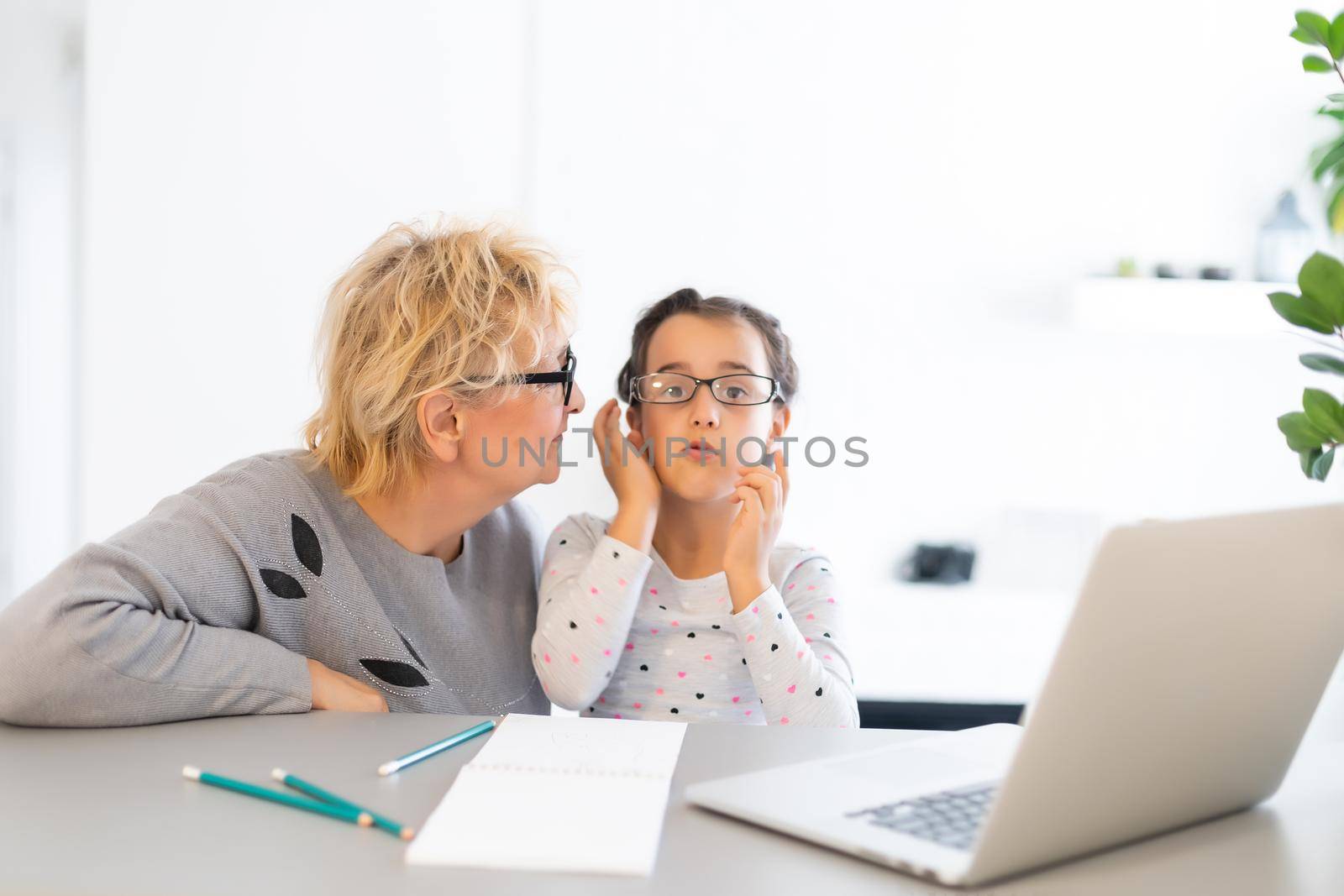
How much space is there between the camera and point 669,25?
10.7ft

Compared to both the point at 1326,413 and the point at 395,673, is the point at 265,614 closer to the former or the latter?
the point at 395,673

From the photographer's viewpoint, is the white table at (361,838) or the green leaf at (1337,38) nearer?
the white table at (361,838)

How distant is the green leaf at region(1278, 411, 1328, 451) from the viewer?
106cm

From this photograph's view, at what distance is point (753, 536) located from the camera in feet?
4.83

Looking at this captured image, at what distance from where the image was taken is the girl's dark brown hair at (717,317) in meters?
1.70

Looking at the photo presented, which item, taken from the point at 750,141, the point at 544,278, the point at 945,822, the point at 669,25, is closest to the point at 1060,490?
the point at 750,141

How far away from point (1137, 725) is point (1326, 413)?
452 millimetres

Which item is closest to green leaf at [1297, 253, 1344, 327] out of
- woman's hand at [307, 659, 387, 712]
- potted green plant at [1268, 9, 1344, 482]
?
potted green plant at [1268, 9, 1344, 482]

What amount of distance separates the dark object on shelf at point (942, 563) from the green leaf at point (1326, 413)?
2.41 m

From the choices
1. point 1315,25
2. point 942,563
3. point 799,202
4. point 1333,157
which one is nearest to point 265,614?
point 1315,25

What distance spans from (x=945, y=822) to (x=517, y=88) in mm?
2792

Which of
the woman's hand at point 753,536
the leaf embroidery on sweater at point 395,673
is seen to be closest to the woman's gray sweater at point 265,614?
the leaf embroidery on sweater at point 395,673

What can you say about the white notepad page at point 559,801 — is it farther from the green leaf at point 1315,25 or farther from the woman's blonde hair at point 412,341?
the green leaf at point 1315,25

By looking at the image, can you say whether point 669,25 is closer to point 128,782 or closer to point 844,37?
point 844,37
